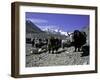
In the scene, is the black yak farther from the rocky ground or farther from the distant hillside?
the distant hillside

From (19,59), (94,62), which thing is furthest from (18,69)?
(94,62)

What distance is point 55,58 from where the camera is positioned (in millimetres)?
2139

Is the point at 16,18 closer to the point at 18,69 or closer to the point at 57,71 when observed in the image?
the point at 18,69

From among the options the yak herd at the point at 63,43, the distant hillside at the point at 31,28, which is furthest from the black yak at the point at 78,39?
the distant hillside at the point at 31,28

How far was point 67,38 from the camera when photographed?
7.17 ft

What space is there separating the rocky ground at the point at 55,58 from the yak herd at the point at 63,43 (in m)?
0.04

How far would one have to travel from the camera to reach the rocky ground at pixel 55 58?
6.69 ft

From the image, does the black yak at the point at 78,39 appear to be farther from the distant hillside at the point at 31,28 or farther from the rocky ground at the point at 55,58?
the distant hillside at the point at 31,28

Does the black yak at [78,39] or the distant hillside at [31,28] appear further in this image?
the black yak at [78,39]

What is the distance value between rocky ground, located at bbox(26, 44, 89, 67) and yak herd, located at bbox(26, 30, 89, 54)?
37 millimetres

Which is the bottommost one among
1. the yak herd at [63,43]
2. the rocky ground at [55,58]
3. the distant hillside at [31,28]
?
the rocky ground at [55,58]

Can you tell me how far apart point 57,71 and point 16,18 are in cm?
59

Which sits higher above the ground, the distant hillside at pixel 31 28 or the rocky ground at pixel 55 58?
the distant hillside at pixel 31 28

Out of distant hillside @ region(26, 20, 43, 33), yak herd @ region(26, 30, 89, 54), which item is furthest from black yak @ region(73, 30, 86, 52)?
distant hillside @ region(26, 20, 43, 33)
